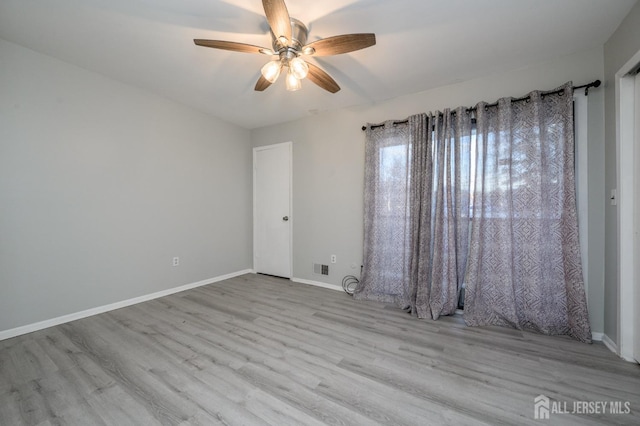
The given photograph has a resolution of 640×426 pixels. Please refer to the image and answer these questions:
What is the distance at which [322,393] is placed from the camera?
55.9 inches

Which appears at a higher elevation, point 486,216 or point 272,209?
point 272,209

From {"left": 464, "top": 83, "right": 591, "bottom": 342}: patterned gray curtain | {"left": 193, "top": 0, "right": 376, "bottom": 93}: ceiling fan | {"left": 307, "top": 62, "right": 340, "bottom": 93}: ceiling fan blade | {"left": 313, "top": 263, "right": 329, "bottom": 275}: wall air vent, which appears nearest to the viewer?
{"left": 193, "top": 0, "right": 376, "bottom": 93}: ceiling fan

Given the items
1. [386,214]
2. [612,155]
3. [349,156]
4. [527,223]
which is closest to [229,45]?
[349,156]

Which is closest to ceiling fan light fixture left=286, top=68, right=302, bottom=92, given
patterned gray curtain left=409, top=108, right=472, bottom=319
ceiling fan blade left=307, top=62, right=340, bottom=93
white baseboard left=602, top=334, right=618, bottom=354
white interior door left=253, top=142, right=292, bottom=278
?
ceiling fan blade left=307, top=62, right=340, bottom=93

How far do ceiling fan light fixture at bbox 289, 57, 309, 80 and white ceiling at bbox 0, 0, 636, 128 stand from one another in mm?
286

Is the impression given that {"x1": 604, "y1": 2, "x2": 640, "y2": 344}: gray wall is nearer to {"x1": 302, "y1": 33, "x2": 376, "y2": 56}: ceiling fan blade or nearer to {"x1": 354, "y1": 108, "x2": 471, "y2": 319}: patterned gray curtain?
{"x1": 354, "y1": 108, "x2": 471, "y2": 319}: patterned gray curtain

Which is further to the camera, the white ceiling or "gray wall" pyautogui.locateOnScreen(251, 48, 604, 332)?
"gray wall" pyautogui.locateOnScreen(251, 48, 604, 332)

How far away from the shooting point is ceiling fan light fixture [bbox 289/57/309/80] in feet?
5.83

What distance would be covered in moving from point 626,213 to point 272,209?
149 inches

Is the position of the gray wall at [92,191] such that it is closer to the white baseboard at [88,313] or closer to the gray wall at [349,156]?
the white baseboard at [88,313]

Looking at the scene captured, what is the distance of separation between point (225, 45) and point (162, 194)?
2146 millimetres

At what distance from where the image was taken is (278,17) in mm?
1441

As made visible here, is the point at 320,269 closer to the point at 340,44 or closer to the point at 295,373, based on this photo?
the point at 295,373

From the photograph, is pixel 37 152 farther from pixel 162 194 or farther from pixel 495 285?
pixel 495 285
